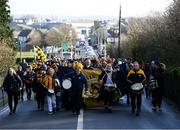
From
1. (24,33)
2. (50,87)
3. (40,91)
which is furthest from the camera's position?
(24,33)

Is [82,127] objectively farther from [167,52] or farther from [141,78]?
[167,52]

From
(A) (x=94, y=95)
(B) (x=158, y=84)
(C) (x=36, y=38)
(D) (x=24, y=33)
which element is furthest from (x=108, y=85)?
(D) (x=24, y=33)

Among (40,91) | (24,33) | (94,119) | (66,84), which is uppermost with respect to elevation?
(24,33)

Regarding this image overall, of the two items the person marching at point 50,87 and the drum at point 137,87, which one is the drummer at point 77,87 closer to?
the person marching at point 50,87

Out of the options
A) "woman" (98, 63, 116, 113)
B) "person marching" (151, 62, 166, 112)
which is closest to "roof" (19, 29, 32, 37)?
"person marching" (151, 62, 166, 112)

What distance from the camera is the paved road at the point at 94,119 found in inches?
617

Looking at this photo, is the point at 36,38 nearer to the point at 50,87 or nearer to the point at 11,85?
the point at 11,85

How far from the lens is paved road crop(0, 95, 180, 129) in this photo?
1568cm

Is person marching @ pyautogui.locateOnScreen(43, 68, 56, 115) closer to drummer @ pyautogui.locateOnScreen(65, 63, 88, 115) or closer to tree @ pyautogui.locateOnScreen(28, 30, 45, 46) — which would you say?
drummer @ pyautogui.locateOnScreen(65, 63, 88, 115)

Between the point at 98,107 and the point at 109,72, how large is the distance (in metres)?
2.10

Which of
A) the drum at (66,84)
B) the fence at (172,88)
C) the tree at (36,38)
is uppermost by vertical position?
the tree at (36,38)

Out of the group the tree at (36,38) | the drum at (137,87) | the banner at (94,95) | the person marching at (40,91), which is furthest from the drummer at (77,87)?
the tree at (36,38)

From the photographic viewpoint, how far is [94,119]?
17.1m

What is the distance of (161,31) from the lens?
40.7 metres
